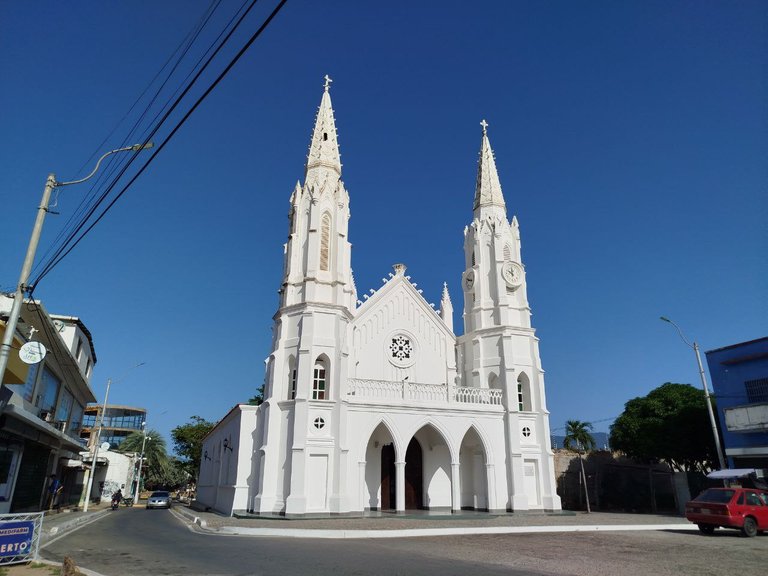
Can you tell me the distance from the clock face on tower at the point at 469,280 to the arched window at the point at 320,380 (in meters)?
11.7

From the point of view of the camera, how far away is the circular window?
30.2m

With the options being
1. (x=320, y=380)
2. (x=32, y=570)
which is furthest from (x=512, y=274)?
(x=32, y=570)

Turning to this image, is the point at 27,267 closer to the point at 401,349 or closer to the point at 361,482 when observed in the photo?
the point at 361,482

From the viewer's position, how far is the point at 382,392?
27.0 m

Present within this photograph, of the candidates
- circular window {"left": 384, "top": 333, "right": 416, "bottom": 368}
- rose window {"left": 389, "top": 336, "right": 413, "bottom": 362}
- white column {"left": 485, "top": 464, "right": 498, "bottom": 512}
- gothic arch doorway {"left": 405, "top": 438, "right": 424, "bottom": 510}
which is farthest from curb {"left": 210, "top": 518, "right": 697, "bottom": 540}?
rose window {"left": 389, "top": 336, "right": 413, "bottom": 362}

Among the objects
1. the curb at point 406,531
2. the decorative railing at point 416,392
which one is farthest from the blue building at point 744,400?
the decorative railing at point 416,392

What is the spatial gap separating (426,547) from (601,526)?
31.8 ft

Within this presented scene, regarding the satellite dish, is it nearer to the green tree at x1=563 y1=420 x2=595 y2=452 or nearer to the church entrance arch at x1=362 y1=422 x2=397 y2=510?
the church entrance arch at x1=362 y1=422 x2=397 y2=510

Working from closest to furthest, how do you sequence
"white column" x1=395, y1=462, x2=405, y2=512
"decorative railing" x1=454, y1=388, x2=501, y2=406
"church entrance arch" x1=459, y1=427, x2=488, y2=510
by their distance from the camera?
"white column" x1=395, y1=462, x2=405, y2=512 < "church entrance arch" x1=459, y1=427, x2=488, y2=510 < "decorative railing" x1=454, y1=388, x2=501, y2=406

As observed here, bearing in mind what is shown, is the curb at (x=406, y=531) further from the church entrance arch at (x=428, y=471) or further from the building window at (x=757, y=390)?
the building window at (x=757, y=390)

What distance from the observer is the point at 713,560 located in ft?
36.4

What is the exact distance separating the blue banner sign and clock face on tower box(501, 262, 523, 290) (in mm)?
26222

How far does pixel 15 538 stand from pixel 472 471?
23045 millimetres

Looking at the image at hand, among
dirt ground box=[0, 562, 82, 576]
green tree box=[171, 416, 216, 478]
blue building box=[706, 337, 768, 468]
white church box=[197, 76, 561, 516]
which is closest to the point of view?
dirt ground box=[0, 562, 82, 576]
